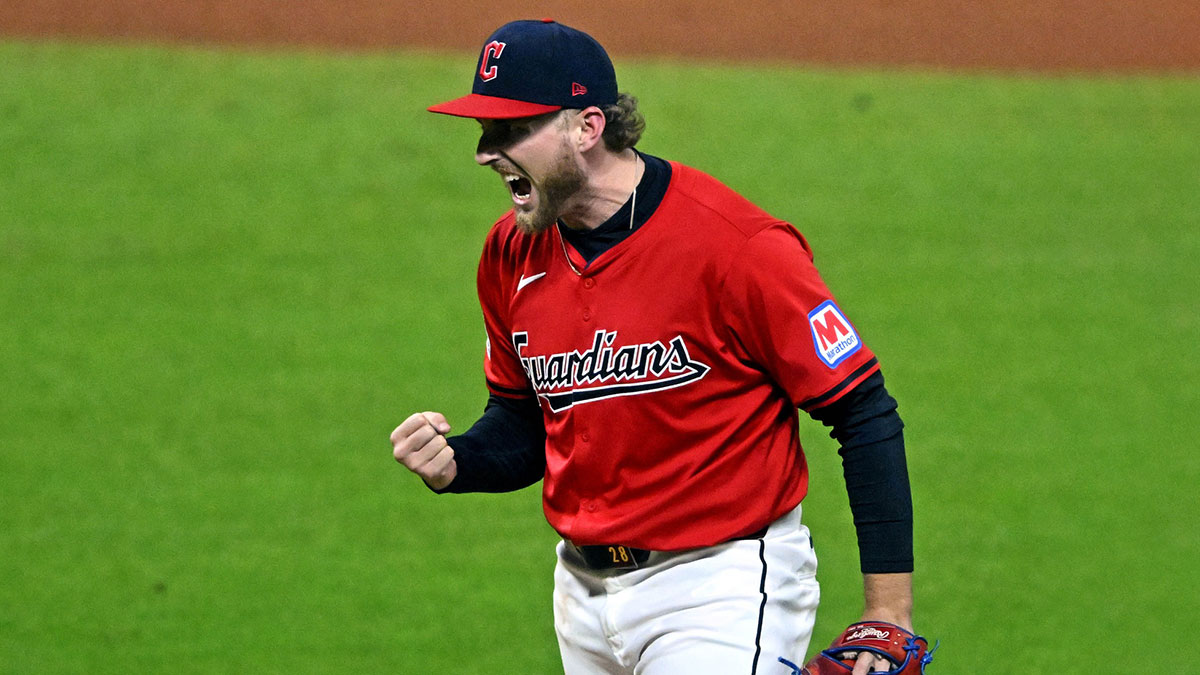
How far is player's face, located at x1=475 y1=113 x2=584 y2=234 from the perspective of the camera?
2846mm

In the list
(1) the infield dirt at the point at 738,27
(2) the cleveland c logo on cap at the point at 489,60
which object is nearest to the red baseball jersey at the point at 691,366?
(2) the cleveland c logo on cap at the point at 489,60

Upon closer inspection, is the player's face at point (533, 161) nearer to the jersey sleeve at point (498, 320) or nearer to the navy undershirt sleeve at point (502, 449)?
the jersey sleeve at point (498, 320)

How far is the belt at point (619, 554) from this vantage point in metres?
2.90

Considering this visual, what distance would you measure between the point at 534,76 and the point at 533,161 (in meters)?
0.16

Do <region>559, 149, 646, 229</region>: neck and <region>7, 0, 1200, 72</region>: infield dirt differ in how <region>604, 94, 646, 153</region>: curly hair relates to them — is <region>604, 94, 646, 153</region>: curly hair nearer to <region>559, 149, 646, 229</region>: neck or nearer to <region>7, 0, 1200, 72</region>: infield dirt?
<region>559, 149, 646, 229</region>: neck

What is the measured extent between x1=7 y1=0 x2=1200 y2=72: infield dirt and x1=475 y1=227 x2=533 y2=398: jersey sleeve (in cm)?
931

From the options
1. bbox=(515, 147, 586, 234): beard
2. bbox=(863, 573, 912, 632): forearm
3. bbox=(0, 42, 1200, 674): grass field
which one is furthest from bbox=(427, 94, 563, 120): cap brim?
bbox=(0, 42, 1200, 674): grass field

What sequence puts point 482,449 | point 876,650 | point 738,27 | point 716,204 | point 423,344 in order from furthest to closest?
1. point 738,27
2. point 423,344
3. point 482,449
4. point 716,204
5. point 876,650

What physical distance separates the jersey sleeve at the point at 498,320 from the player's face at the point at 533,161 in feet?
0.95

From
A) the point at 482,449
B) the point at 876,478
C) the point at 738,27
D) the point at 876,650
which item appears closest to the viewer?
the point at 876,650

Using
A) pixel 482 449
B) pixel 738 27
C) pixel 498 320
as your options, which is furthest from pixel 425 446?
pixel 738 27

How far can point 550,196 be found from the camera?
2.85 meters

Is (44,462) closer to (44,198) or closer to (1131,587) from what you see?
(44,198)

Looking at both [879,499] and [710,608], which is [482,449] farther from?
[879,499]
